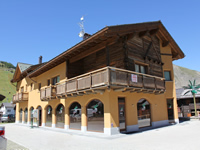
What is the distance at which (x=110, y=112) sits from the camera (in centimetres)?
1110

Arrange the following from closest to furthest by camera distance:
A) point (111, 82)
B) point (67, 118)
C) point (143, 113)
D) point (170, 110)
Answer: point (111, 82) → point (143, 113) → point (67, 118) → point (170, 110)

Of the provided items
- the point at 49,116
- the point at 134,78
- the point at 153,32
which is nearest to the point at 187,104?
the point at 153,32

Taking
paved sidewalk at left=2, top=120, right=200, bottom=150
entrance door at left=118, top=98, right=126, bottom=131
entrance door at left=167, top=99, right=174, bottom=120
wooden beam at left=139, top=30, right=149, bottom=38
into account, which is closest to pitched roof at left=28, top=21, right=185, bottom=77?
wooden beam at left=139, top=30, right=149, bottom=38

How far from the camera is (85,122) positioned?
1305cm

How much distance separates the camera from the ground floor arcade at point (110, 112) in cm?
1141

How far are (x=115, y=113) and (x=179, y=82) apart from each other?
469 ft

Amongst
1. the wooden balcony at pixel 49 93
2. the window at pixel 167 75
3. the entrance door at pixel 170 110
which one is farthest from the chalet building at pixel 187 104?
the wooden balcony at pixel 49 93

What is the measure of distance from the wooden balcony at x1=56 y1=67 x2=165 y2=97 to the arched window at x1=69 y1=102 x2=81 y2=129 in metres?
1.57

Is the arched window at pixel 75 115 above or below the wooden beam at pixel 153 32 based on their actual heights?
below

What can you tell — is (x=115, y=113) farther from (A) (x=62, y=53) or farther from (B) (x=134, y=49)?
(A) (x=62, y=53)

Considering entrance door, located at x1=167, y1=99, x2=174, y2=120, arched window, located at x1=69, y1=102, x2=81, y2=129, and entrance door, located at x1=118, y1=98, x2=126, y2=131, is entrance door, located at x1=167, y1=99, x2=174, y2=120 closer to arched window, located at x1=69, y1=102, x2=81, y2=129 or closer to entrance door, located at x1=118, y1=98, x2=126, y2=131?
entrance door, located at x1=118, y1=98, x2=126, y2=131

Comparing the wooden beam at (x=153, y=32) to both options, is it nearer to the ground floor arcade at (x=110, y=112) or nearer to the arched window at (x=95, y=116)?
the ground floor arcade at (x=110, y=112)

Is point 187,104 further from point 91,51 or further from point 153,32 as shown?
point 91,51

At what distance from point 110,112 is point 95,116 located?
1.74 m
